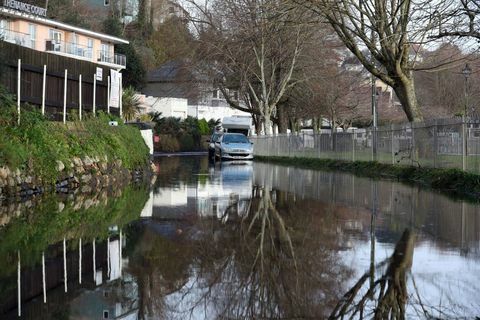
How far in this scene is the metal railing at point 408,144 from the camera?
72.5ft

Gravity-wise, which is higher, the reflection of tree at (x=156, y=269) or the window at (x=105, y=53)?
the window at (x=105, y=53)

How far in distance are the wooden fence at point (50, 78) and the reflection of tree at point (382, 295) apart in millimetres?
18098

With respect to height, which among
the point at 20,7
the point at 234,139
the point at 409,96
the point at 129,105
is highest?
the point at 20,7

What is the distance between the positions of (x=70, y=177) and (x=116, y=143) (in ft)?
18.0

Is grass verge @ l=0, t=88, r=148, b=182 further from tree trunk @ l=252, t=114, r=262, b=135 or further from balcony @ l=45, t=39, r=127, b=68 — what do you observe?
tree trunk @ l=252, t=114, r=262, b=135

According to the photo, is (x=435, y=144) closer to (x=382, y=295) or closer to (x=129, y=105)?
(x=382, y=295)

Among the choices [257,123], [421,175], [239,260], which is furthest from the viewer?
[257,123]

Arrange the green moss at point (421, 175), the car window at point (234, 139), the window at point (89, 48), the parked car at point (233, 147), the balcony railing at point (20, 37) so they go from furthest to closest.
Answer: the window at point (89, 48), the balcony railing at point (20, 37), the car window at point (234, 139), the parked car at point (233, 147), the green moss at point (421, 175)

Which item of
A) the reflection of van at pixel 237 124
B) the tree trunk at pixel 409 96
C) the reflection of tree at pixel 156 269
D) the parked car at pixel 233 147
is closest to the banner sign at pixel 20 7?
the parked car at pixel 233 147

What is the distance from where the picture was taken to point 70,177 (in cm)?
2036

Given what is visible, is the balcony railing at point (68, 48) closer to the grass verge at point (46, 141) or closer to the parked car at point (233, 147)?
the parked car at point (233, 147)

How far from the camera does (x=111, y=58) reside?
68062 millimetres

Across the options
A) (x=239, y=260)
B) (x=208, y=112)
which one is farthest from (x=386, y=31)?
(x=208, y=112)

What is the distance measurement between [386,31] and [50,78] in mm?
12093
